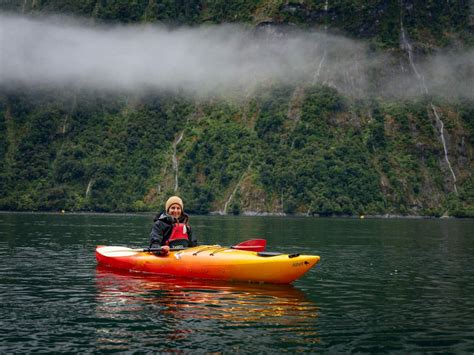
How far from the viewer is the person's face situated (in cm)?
2867

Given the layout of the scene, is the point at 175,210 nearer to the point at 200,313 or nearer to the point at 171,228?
the point at 171,228

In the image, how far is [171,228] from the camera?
95.9 feet

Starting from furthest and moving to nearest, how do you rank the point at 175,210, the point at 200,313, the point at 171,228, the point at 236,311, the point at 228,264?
the point at 171,228 → the point at 175,210 → the point at 228,264 → the point at 236,311 → the point at 200,313

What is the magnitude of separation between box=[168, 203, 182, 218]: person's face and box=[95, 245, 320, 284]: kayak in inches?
60.6

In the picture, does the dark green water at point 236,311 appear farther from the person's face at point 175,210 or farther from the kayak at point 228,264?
the person's face at point 175,210

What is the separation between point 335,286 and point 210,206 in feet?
520

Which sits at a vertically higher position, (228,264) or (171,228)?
(171,228)

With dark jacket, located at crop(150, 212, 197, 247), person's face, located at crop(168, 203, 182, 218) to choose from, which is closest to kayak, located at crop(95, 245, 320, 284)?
dark jacket, located at crop(150, 212, 197, 247)

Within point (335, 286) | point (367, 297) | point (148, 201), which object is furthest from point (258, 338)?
point (148, 201)

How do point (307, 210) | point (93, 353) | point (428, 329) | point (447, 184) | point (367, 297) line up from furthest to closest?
point (447, 184) < point (307, 210) < point (367, 297) < point (428, 329) < point (93, 353)

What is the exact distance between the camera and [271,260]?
26766 millimetres

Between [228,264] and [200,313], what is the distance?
6761 millimetres

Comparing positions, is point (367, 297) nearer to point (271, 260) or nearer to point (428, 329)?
point (271, 260)

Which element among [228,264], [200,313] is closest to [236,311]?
[200,313]
